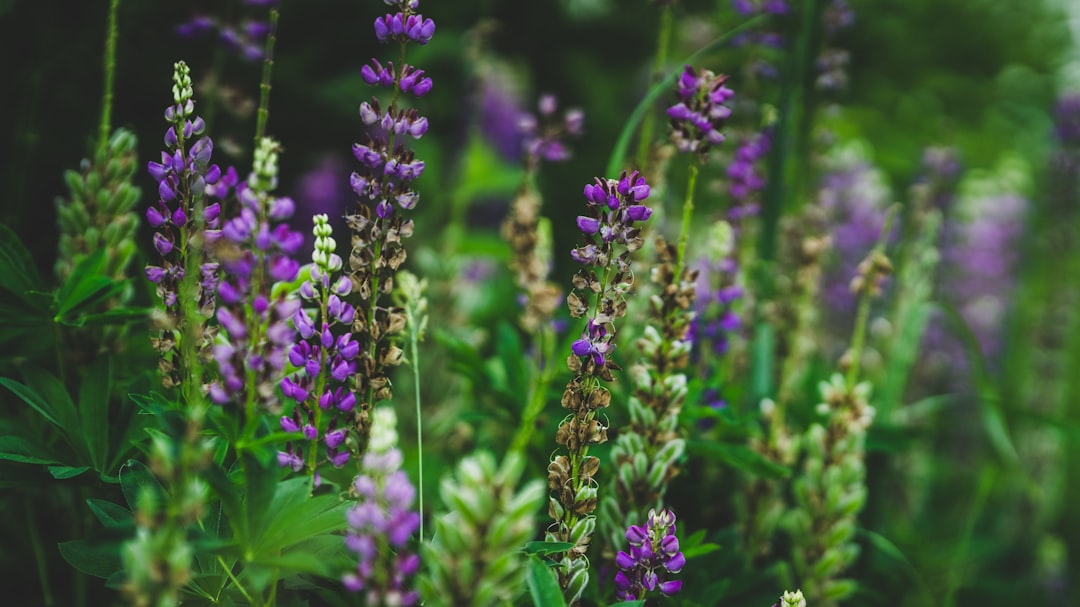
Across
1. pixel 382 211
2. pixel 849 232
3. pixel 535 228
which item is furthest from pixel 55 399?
pixel 849 232

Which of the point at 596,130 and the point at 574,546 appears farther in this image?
the point at 596,130

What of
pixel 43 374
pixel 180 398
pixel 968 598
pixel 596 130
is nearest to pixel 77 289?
pixel 43 374

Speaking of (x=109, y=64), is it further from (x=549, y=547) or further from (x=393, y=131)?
(x=549, y=547)

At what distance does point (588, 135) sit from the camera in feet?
12.5

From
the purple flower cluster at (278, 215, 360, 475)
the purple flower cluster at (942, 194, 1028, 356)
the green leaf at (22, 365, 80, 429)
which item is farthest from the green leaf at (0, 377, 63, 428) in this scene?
the purple flower cluster at (942, 194, 1028, 356)

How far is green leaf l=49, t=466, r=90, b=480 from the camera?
1.10 metres

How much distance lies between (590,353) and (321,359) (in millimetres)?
358

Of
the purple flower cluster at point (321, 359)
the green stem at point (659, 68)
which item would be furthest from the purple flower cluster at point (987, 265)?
the purple flower cluster at point (321, 359)

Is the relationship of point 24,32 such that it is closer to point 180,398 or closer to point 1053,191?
point 180,398

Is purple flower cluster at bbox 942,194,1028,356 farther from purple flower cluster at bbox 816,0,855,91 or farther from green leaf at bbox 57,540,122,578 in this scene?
green leaf at bbox 57,540,122,578

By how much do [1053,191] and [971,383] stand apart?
0.89 m

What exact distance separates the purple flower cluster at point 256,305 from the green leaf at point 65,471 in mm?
299

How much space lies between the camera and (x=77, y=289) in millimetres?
1302

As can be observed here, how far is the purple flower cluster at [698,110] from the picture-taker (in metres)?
1.29
